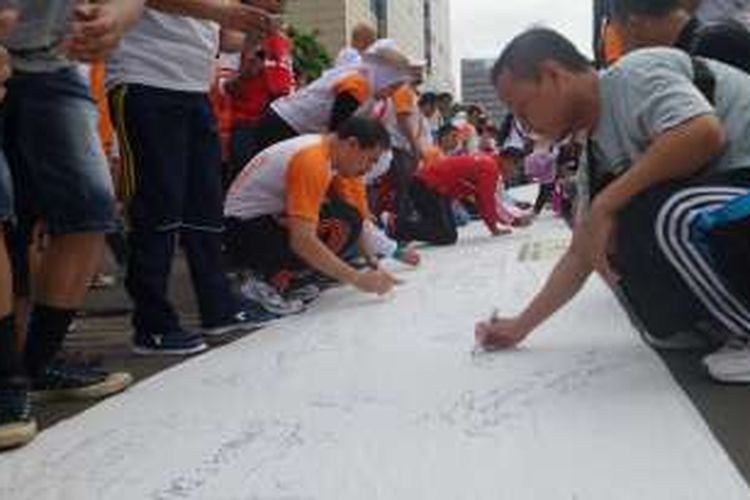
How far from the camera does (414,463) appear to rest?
203 cm

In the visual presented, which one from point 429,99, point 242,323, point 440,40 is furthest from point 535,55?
point 440,40

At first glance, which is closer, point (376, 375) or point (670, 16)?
point (376, 375)

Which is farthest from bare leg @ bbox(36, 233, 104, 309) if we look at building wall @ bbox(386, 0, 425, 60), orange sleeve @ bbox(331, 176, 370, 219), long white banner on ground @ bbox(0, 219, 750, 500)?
building wall @ bbox(386, 0, 425, 60)

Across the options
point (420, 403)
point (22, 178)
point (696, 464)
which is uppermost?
point (22, 178)

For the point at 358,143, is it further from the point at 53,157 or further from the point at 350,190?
the point at 53,157

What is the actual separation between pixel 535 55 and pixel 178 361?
51.0 inches

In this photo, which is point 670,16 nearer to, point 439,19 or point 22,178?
point 22,178

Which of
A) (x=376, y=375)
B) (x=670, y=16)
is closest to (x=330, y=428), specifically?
(x=376, y=375)

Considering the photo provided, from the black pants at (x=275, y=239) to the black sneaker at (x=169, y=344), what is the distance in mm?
1028

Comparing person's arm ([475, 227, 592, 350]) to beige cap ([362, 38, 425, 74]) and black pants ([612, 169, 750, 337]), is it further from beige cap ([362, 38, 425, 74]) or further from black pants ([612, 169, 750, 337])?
beige cap ([362, 38, 425, 74])

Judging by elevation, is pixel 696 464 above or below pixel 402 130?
above

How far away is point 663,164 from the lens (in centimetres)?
249

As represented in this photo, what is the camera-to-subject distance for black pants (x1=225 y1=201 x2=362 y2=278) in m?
4.46

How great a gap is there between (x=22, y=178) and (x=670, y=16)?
1.78 m
